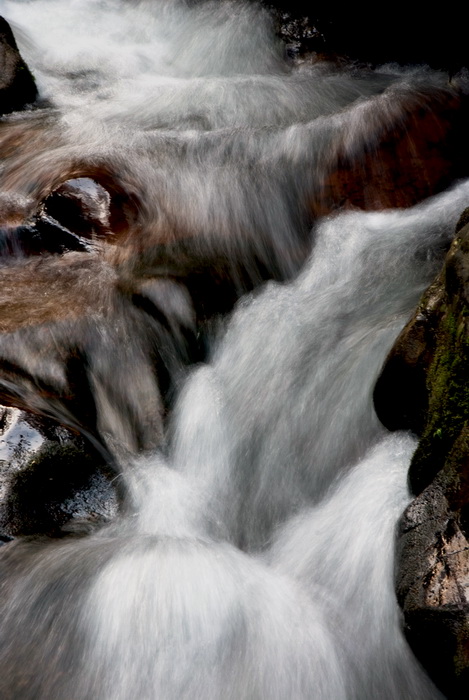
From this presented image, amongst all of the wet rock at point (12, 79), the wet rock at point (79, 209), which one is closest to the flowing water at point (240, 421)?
the wet rock at point (79, 209)

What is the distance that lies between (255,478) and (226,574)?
0.80m

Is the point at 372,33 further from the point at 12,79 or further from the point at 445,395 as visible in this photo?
the point at 445,395

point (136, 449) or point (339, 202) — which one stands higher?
point (339, 202)

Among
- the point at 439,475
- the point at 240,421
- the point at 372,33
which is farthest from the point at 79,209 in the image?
the point at 372,33

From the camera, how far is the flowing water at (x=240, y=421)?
2.97 metres

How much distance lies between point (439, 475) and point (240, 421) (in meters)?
1.60

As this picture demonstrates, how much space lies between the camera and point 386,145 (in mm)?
5703

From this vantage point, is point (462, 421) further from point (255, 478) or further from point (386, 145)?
point (386, 145)

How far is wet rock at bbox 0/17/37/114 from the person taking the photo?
6934 millimetres

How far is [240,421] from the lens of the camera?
14.2 feet

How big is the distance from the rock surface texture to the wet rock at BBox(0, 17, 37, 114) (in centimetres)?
529

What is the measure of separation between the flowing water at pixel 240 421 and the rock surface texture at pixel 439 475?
0.16 metres

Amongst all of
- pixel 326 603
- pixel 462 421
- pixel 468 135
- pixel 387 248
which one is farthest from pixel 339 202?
pixel 326 603

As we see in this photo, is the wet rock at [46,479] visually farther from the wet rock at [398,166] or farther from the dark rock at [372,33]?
the dark rock at [372,33]
